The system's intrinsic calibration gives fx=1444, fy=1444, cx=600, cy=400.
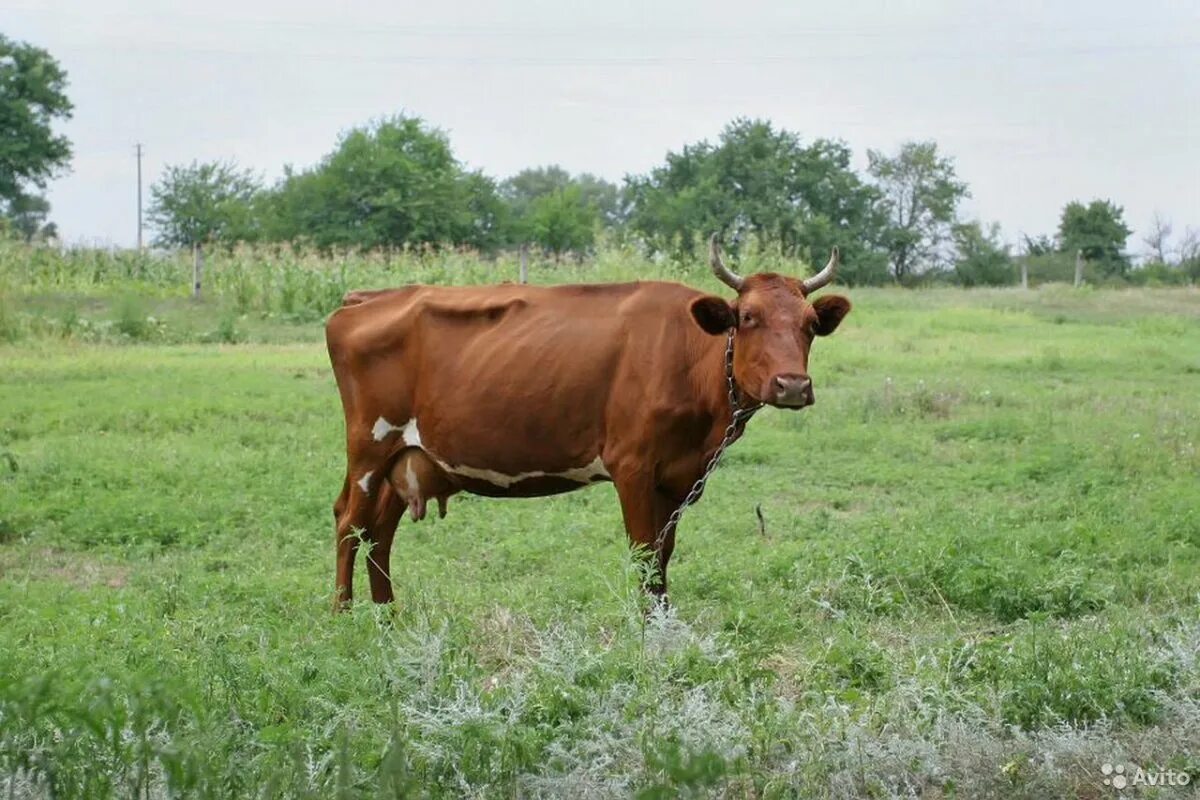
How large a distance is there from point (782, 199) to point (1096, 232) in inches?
680

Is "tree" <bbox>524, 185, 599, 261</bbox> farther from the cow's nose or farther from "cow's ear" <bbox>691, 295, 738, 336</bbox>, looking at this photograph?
the cow's nose

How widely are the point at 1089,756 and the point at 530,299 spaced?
12.4 feet

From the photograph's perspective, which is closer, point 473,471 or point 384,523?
point 473,471

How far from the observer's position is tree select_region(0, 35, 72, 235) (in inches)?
1902

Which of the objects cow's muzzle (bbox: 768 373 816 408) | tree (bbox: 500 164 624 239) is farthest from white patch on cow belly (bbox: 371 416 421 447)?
tree (bbox: 500 164 624 239)

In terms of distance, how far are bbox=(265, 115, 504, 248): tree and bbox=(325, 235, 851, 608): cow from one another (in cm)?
4151

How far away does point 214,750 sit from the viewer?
12.9 ft

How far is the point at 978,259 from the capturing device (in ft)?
180

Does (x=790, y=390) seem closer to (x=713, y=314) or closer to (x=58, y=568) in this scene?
(x=713, y=314)

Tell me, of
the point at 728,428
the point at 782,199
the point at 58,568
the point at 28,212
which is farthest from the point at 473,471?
the point at 28,212

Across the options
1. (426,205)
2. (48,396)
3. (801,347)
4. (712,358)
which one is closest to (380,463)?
(712,358)

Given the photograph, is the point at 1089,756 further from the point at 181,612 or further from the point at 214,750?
the point at 181,612

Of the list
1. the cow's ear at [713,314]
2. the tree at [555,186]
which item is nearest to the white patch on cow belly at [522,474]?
the cow's ear at [713,314]

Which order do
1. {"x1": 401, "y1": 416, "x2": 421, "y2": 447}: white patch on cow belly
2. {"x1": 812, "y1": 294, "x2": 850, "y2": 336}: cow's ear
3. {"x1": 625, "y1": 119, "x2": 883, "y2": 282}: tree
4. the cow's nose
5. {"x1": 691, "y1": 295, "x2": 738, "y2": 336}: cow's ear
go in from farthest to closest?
{"x1": 625, "y1": 119, "x2": 883, "y2": 282}: tree
{"x1": 401, "y1": 416, "x2": 421, "y2": 447}: white patch on cow belly
{"x1": 812, "y1": 294, "x2": 850, "y2": 336}: cow's ear
{"x1": 691, "y1": 295, "x2": 738, "y2": 336}: cow's ear
the cow's nose
